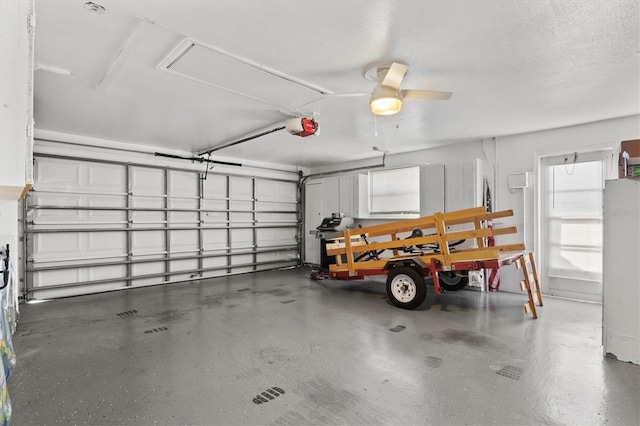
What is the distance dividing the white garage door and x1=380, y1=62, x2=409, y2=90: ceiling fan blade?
5.47 m

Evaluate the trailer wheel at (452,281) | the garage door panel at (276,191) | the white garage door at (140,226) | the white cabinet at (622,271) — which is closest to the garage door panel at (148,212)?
the white garage door at (140,226)

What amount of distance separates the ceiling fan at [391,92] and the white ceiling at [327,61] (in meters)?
0.13

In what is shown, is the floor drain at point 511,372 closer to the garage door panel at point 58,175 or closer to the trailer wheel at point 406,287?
the trailer wheel at point 406,287

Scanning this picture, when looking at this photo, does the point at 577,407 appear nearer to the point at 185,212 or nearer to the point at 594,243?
the point at 594,243

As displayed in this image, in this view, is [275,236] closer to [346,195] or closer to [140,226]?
[346,195]

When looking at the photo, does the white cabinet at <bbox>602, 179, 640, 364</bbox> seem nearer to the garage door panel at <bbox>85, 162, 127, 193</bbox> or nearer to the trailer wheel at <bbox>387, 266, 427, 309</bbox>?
the trailer wheel at <bbox>387, 266, 427, 309</bbox>

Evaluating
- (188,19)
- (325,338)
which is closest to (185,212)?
(325,338)

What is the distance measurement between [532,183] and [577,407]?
4186 millimetres

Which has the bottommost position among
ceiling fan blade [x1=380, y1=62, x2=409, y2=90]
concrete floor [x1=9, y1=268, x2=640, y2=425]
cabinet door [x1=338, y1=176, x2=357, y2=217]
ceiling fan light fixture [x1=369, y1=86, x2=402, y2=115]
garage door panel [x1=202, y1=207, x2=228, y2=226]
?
concrete floor [x1=9, y1=268, x2=640, y2=425]

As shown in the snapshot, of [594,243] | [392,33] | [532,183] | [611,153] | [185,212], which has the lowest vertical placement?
[594,243]

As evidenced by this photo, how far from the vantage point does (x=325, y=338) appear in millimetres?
3502

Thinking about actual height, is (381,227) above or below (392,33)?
below

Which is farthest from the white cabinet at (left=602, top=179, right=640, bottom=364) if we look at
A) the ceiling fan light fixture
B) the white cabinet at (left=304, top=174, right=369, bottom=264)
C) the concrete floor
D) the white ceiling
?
the white cabinet at (left=304, top=174, right=369, bottom=264)

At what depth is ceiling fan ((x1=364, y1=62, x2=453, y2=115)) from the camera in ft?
9.41
